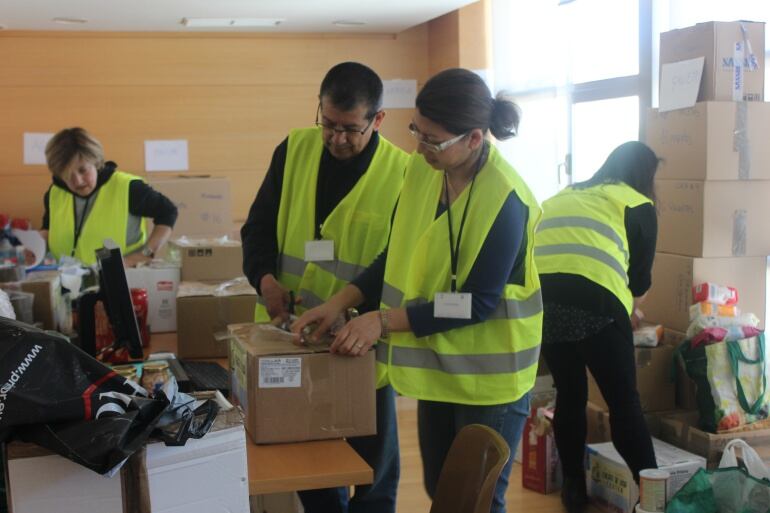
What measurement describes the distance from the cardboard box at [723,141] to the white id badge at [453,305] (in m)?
2.00

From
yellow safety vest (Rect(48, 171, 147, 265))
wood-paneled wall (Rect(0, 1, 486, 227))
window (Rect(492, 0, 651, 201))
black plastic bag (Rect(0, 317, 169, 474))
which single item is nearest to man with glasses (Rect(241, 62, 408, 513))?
black plastic bag (Rect(0, 317, 169, 474))

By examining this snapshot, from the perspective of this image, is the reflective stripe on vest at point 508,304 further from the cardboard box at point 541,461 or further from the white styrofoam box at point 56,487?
the cardboard box at point 541,461

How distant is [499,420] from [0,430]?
1126mm

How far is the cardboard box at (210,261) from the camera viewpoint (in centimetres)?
323

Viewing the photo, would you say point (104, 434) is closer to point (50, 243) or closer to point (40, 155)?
point (50, 243)

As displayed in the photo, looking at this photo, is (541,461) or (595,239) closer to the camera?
(595,239)

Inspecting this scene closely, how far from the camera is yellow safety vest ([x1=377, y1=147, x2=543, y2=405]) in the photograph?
2.08 m

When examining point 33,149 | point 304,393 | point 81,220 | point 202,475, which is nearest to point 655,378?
point 304,393

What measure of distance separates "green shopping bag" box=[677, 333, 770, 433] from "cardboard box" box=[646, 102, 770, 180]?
669mm

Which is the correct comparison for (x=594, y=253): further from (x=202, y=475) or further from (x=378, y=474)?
(x=202, y=475)

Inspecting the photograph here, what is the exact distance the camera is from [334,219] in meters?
2.39

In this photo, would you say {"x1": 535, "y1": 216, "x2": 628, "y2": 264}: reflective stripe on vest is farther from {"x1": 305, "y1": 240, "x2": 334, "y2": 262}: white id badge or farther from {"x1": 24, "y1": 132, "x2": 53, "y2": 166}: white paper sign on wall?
{"x1": 24, "y1": 132, "x2": 53, "y2": 166}: white paper sign on wall

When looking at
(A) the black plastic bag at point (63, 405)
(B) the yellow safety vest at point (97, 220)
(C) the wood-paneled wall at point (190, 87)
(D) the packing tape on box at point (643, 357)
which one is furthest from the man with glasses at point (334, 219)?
(C) the wood-paneled wall at point (190, 87)

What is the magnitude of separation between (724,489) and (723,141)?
57.2 inches
